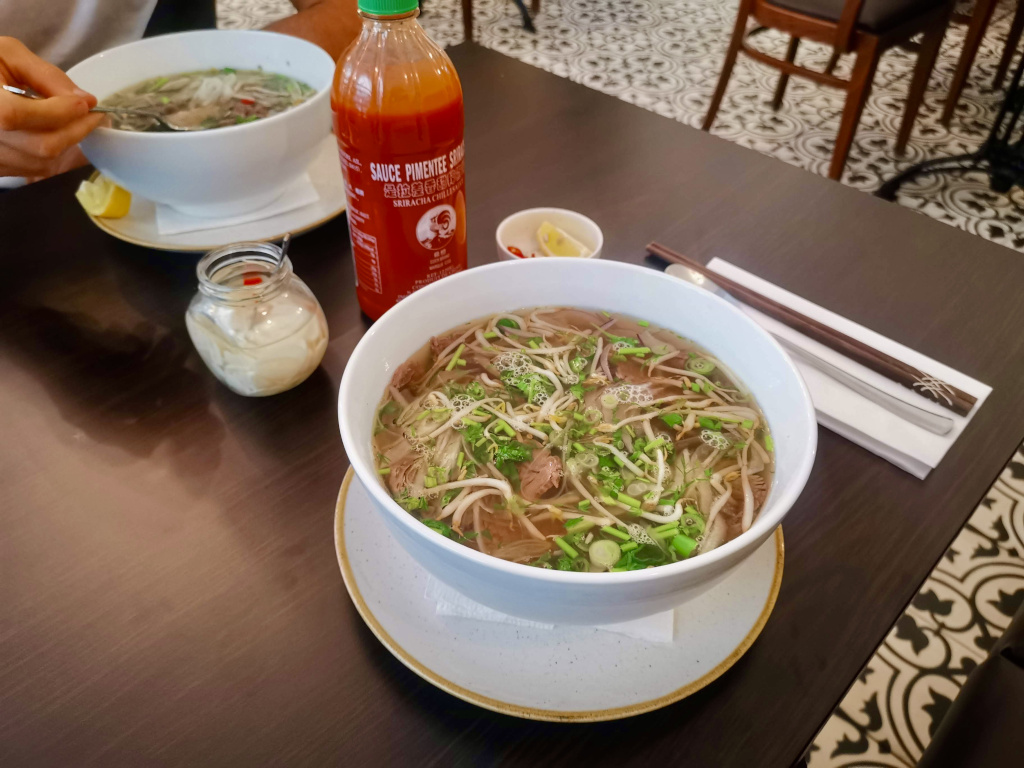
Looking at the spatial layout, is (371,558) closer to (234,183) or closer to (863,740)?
(234,183)

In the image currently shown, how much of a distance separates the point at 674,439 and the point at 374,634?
1.13ft

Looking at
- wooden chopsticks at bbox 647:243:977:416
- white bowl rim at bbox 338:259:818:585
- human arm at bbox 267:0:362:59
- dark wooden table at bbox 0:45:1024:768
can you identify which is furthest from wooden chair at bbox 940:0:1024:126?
white bowl rim at bbox 338:259:818:585

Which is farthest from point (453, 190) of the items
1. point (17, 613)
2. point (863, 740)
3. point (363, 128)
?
point (863, 740)

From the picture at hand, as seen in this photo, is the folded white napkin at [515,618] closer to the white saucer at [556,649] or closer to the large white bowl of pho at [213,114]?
the white saucer at [556,649]

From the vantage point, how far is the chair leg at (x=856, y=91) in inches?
99.3

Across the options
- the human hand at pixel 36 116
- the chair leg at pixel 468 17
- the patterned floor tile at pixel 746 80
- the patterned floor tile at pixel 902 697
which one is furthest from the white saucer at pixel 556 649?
the chair leg at pixel 468 17

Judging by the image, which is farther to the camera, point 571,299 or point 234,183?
point 234,183

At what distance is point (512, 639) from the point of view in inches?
23.6

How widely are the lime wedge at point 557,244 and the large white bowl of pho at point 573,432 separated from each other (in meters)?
0.25

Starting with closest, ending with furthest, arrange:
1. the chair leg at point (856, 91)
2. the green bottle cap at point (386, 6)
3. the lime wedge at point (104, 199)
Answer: the green bottle cap at point (386, 6)
the lime wedge at point (104, 199)
the chair leg at point (856, 91)

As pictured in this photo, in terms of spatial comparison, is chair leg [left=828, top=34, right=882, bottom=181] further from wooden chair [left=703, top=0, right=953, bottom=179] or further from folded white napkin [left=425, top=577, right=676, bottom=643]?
folded white napkin [left=425, top=577, right=676, bottom=643]

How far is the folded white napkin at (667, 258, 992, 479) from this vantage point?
78cm

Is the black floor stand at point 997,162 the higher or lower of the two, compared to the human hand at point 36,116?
lower

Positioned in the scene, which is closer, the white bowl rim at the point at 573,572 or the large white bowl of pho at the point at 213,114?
the white bowl rim at the point at 573,572
